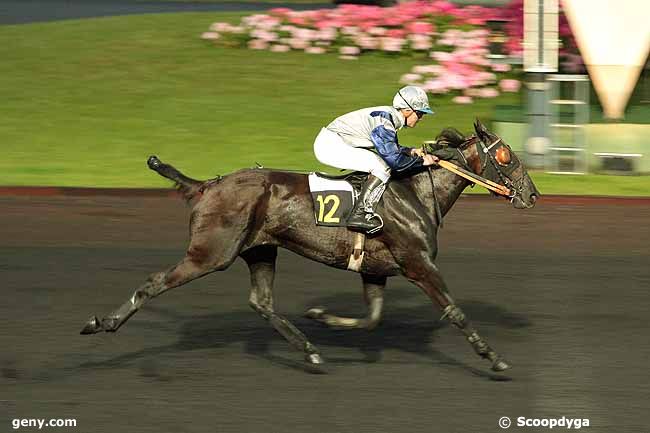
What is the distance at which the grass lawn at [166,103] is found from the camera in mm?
16969

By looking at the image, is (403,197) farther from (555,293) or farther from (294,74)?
(294,74)

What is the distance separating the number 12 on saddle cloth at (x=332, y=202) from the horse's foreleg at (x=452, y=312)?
2.09 feet

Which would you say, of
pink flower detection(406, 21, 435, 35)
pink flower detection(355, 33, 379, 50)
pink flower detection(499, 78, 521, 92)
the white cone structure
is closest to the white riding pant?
the white cone structure

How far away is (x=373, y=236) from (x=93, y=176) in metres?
8.57

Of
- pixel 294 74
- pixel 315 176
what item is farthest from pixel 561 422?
pixel 294 74

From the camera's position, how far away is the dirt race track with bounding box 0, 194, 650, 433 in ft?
24.8

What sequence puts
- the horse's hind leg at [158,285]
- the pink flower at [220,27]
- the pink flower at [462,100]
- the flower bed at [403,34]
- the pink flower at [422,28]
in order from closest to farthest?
the horse's hind leg at [158,285]
the pink flower at [462,100]
the flower bed at [403,34]
the pink flower at [422,28]
the pink flower at [220,27]

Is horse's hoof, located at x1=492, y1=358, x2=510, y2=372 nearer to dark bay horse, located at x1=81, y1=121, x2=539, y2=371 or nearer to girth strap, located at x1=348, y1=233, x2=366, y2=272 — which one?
dark bay horse, located at x1=81, y1=121, x2=539, y2=371

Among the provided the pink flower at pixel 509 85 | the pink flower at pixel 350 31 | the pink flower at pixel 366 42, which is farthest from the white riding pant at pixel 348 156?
the pink flower at pixel 350 31

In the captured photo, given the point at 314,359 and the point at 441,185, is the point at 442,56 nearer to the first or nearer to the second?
the point at 441,185

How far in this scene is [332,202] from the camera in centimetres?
852

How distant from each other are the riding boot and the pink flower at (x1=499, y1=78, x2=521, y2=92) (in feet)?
39.5

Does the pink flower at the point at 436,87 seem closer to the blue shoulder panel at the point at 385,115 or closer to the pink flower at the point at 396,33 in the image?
the pink flower at the point at 396,33
